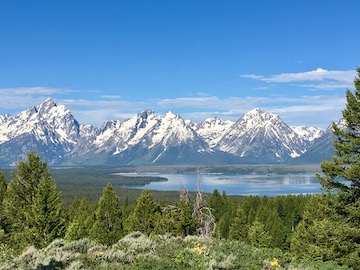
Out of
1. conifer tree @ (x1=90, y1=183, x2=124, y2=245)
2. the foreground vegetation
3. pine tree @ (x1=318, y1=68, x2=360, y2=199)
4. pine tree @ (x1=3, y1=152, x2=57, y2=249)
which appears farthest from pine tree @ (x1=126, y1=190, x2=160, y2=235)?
the foreground vegetation

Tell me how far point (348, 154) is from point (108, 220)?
29.2 m

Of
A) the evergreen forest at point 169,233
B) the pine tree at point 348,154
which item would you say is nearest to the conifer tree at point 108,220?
the evergreen forest at point 169,233

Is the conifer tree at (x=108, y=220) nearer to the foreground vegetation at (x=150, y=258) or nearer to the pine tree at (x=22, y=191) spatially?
the pine tree at (x=22, y=191)

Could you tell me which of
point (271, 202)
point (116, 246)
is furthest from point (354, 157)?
point (271, 202)

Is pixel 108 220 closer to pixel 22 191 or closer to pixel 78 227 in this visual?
pixel 78 227

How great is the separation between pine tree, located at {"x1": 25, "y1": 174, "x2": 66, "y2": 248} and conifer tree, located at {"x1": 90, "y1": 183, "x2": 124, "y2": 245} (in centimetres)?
1097

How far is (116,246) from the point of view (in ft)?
54.3

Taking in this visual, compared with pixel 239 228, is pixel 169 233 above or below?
above

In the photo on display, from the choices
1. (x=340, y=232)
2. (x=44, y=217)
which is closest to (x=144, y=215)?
(x=44, y=217)

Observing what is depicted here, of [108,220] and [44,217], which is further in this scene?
[108,220]

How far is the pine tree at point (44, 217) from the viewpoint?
31.2 m

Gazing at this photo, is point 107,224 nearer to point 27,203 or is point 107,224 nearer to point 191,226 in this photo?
point 27,203

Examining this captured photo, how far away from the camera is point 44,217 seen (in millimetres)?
31641

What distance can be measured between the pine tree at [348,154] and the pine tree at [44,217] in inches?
818
